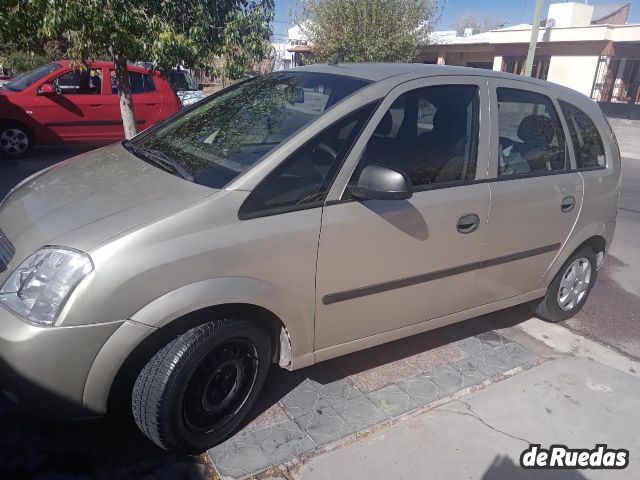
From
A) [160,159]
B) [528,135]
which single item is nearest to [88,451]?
[160,159]

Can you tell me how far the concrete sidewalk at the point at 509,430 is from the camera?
2506 mm

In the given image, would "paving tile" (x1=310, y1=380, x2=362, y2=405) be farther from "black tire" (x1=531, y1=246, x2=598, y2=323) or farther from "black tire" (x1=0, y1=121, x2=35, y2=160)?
"black tire" (x1=0, y1=121, x2=35, y2=160)

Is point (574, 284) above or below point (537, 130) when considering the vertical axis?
below

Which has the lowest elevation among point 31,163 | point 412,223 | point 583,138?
point 31,163

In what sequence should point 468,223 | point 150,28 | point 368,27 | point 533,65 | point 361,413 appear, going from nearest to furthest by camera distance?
point 361,413 < point 468,223 < point 150,28 < point 368,27 < point 533,65

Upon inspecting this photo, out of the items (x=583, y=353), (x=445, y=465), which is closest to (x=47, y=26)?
(x=445, y=465)

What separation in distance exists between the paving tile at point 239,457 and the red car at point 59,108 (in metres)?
7.16

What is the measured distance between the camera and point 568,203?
3506mm

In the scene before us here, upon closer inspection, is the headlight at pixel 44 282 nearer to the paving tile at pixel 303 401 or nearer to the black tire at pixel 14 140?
the paving tile at pixel 303 401

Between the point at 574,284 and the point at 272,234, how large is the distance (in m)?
2.85

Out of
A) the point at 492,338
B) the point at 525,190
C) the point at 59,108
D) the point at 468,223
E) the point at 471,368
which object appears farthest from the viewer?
the point at 59,108

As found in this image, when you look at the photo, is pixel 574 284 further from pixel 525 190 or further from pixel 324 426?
pixel 324 426

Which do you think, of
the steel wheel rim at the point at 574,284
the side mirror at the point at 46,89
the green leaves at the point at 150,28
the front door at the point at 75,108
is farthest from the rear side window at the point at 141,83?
the steel wheel rim at the point at 574,284

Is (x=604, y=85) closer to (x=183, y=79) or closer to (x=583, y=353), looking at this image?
(x=183, y=79)
